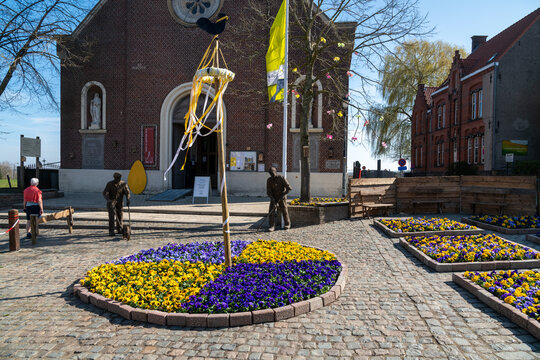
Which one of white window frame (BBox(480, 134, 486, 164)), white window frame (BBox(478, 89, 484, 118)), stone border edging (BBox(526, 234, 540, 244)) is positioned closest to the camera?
stone border edging (BBox(526, 234, 540, 244))

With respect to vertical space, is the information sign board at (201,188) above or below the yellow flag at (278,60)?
below

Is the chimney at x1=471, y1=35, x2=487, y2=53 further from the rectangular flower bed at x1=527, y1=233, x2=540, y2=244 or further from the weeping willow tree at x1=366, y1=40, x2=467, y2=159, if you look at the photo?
the rectangular flower bed at x1=527, y1=233, x2=540, y2=244

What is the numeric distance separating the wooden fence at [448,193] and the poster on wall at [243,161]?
8.79 metres

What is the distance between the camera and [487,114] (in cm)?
2528

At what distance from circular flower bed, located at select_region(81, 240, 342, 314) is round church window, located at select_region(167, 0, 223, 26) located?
691 inches

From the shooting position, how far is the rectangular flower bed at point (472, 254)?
638 centimetres

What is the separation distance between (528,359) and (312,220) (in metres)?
8.26

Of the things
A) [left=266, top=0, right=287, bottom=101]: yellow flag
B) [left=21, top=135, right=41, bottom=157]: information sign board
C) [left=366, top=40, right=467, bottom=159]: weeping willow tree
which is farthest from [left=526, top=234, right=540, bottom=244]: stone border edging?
[left=366, top=40, right=467, bottom=159]: weeping willow tree

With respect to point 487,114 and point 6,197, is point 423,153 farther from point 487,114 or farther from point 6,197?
point 6,197

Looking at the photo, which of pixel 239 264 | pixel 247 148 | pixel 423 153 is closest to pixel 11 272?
pixel 239 264

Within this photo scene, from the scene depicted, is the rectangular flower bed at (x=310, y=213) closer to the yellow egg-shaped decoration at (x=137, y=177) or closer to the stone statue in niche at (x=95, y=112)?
the yellow egg-shaped decoration at (x=137, y=177)

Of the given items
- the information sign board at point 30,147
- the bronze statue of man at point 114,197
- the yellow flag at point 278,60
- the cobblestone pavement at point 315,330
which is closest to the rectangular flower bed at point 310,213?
the yellow flag at point 278,60

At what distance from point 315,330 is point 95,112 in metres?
21.8

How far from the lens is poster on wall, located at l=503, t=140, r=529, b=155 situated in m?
24.4
